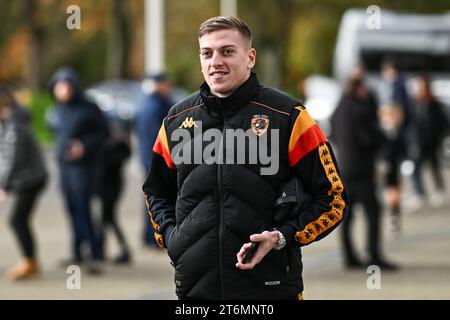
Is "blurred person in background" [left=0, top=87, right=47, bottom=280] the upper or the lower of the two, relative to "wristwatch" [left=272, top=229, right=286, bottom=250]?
lower

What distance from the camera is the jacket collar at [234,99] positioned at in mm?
4283

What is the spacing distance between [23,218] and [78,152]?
806mm

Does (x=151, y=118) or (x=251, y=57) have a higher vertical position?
(x=251, y=57)

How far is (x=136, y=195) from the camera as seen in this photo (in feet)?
60.1

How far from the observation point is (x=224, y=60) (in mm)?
4242

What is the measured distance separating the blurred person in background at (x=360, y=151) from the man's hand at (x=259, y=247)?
6492mm

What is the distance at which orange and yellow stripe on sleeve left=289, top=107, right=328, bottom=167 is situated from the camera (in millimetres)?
4297

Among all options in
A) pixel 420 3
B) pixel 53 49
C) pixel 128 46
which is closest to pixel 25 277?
pixel 128 46

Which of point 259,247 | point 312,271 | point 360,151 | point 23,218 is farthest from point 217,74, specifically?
point 360,151

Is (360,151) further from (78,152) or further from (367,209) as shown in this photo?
(78,152)

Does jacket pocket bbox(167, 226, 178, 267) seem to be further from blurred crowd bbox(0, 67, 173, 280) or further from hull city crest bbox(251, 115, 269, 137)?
blurred crowd bbox(0, 67, 173, 280)

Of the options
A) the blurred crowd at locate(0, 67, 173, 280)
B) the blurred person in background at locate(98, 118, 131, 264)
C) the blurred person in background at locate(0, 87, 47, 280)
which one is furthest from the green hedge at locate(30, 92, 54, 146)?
the blurred person in background at locate(0, 87, 47, 280)

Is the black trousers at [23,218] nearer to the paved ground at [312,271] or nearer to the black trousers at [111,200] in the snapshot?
the paved ground at [312,271]

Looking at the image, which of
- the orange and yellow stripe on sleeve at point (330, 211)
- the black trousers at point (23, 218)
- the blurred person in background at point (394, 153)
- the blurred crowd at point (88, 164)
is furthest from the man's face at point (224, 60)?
the blurred person in background at point (394, 153)
